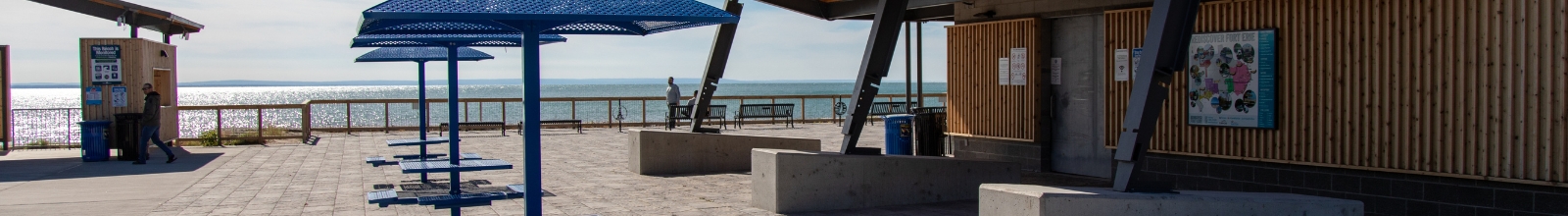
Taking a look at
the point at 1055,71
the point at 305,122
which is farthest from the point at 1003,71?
the point at 305,122

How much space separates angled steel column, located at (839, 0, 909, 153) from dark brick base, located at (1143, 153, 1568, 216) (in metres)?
2.16

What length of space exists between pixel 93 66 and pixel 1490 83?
1630 centimetres

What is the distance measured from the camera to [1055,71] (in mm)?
11828

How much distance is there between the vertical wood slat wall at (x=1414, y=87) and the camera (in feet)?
23.4

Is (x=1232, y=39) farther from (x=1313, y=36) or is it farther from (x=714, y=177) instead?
(x=714, y=177)

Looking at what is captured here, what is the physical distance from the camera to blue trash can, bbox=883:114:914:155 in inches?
520

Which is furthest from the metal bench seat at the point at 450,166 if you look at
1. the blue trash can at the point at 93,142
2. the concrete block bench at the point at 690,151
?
the blue trash can at the point at 93,142

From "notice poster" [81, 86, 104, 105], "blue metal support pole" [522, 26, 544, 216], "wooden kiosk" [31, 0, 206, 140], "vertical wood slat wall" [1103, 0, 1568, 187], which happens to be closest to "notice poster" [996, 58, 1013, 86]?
"vertical wood slat wall" [1103, 0, 1568, 187]

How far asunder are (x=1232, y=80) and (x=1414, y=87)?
160 cm

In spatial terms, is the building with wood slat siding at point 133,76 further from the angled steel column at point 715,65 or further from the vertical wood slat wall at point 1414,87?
the vertical wood slat wall at point 1414,87

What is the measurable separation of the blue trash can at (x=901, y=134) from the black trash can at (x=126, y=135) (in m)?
9.12

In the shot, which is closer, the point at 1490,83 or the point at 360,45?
the point at 1490,83

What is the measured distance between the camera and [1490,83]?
7371mm

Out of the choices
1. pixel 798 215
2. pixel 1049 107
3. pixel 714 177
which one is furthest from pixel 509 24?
pixel 1049 107
